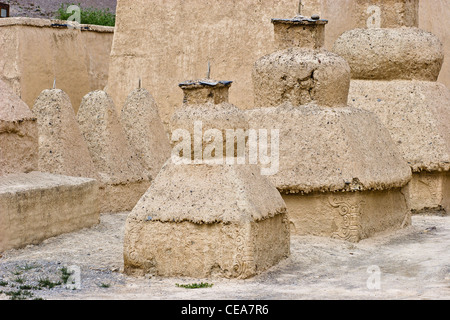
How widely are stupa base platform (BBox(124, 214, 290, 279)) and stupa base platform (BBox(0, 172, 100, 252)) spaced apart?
51.1 inches

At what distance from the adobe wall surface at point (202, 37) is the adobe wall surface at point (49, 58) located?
68 centimetres

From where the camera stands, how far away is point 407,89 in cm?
1058

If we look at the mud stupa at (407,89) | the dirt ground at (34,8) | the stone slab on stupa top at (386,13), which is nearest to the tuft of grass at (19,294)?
the mud stupa at (407,89)

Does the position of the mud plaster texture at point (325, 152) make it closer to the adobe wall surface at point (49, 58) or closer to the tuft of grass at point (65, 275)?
the tuft of grass at point (65, 275)

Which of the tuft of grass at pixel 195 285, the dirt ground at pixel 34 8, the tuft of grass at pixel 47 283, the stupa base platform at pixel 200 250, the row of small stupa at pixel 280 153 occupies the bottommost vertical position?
the tuft of grass at pixel 195 285

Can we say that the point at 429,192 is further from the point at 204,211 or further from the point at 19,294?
the point at 19,294

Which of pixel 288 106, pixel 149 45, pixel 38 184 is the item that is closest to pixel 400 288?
pixel 288 106

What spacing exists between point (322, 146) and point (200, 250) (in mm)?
2061

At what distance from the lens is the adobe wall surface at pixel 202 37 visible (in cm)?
1148

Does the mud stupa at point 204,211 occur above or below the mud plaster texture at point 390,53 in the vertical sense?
below

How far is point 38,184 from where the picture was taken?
27.9 feet

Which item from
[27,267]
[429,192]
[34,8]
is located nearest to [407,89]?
[429,192]

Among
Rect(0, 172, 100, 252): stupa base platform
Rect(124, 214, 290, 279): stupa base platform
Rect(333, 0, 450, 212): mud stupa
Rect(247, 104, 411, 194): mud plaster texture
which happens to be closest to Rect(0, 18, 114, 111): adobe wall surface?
Rect(0, 172, 100, 252): stupa base platform

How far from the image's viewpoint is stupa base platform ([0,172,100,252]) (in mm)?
8016
